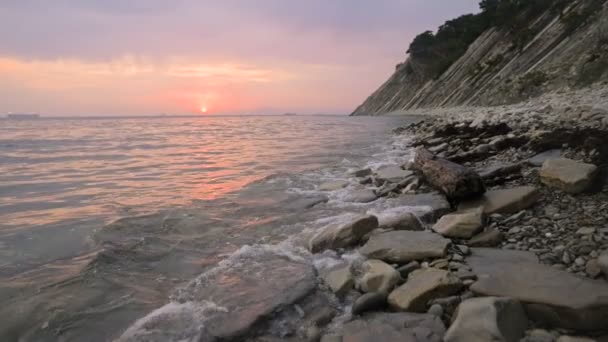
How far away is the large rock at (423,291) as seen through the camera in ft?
11.2

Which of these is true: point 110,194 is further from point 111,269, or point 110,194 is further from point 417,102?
point 417,102

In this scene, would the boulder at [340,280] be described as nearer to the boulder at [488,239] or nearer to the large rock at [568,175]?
the boulder at [488,239]

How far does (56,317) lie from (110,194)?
237 inches

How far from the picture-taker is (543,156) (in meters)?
7.17

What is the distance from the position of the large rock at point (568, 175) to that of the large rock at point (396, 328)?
3.23 m

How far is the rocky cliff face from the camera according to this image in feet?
65.0

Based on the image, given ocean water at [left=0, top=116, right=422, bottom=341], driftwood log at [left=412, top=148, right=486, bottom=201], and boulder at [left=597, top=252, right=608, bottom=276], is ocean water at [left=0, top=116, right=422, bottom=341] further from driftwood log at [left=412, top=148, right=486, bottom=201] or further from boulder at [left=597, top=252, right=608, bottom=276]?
boulder at [left=597, top=252, right=608, bottom=276]

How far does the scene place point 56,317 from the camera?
13.2 feet

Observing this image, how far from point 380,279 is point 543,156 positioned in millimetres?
5092

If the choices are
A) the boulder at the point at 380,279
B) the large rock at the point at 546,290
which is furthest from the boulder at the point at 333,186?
the large rock at the point at 546,290

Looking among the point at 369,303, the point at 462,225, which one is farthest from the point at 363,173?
the point at 369,303

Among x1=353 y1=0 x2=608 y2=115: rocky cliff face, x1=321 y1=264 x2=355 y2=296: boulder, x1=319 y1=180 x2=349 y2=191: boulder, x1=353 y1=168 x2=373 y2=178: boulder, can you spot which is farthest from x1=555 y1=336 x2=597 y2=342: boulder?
x1=353 y1=0 x2=608 y2=115: rocky cliff face

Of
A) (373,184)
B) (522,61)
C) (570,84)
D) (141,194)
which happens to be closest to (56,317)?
(141,194)

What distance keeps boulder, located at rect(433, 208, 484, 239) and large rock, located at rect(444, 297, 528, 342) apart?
175 centimetres
